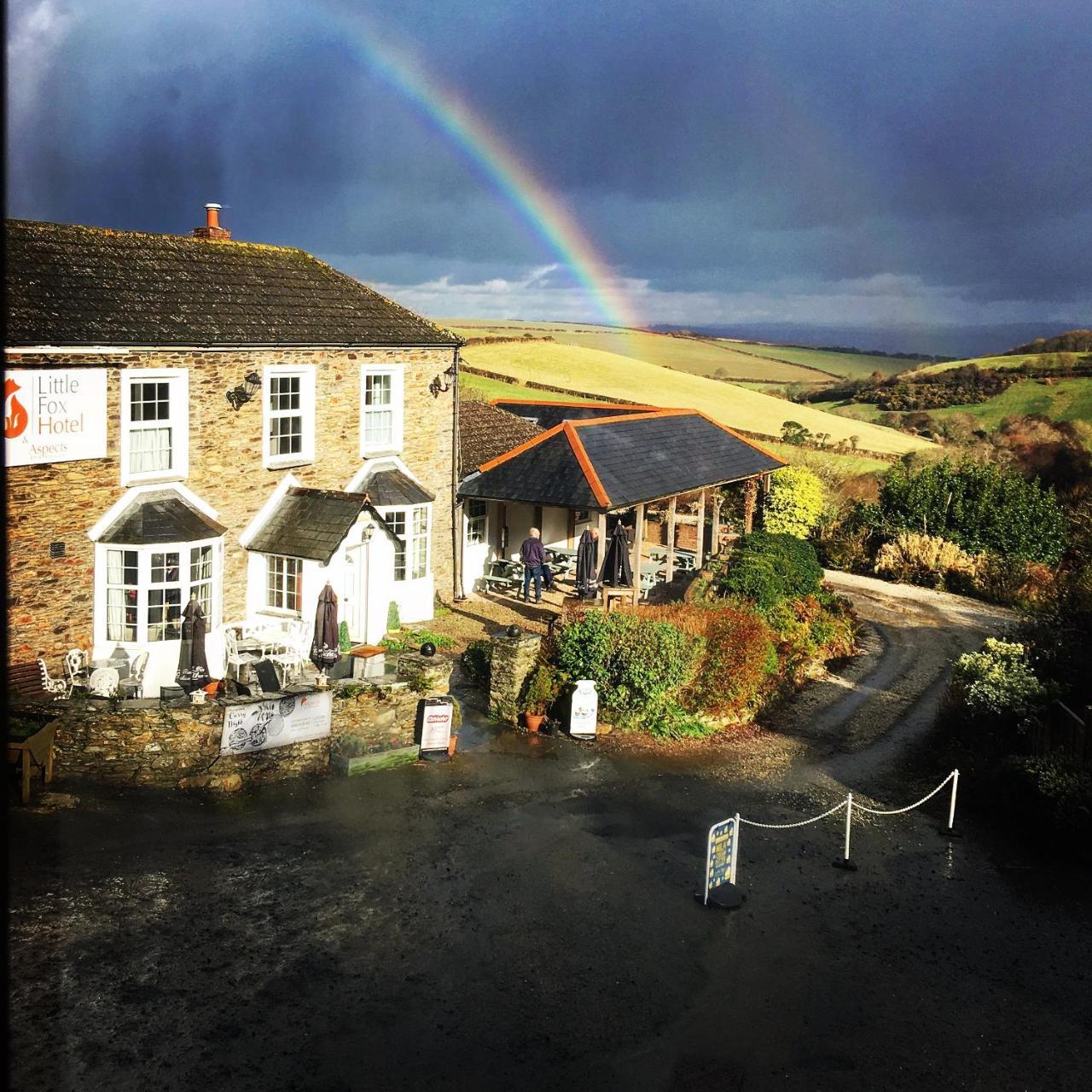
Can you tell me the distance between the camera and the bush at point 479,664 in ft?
70.3

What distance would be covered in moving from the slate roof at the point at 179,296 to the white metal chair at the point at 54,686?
526 cm

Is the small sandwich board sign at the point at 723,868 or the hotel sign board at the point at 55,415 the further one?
the hotel sign board at the point at 55,415

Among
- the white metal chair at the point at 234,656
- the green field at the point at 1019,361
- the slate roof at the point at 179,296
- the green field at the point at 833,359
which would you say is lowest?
the white metal chair at the point at 234,656

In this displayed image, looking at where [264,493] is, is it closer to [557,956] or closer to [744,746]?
[744,746]

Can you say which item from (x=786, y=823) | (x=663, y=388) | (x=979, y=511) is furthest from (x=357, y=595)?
(x=663, y=388)

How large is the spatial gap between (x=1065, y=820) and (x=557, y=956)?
7676 millimetres

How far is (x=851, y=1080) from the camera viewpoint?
33.2 feet

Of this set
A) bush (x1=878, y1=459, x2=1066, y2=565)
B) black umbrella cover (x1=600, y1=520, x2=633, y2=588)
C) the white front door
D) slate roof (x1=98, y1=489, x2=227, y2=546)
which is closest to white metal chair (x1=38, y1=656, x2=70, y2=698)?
slate roof (x1=98, y1=489, x2=227, y2=546)

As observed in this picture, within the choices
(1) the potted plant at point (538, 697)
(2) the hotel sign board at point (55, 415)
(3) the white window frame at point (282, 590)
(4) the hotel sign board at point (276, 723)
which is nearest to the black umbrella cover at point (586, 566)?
(1) the potted plant at point (538, 697)

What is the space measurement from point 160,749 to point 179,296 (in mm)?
8968

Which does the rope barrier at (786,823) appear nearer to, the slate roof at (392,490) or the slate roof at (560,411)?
the slate roof at (392,490)

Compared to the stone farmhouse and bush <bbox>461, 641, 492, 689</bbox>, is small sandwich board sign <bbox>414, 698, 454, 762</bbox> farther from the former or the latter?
the stone farmhouse

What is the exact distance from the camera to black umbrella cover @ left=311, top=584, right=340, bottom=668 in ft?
64.9

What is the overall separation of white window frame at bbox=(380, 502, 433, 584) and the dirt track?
8.11m
